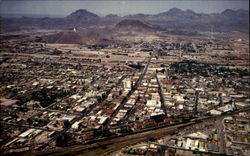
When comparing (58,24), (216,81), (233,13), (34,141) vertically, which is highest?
(233,13)

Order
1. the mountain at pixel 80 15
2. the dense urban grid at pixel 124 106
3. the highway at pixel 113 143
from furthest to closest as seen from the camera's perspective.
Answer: the mountain at pixel 80 15
the dense urban grid at pixel 124 106
the highway at pixel 113 143

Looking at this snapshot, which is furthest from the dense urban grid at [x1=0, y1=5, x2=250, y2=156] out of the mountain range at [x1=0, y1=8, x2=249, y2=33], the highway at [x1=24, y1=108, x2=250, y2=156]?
the mountain range at [x1=0, y1=8, x2=249, y2=33]

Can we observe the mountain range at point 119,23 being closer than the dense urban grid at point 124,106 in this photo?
No

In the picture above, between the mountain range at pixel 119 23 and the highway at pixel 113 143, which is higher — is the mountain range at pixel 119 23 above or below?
above

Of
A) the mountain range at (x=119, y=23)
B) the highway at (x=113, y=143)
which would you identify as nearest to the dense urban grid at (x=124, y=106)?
the highway at (x=113, y=143)

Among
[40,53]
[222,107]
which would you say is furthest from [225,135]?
[40,53]

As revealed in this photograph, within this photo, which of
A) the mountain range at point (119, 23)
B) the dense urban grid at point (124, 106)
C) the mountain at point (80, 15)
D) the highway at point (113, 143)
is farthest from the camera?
the mountain at point (80, 15)

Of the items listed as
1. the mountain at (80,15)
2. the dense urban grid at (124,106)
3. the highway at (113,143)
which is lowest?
the highway at (113,143)

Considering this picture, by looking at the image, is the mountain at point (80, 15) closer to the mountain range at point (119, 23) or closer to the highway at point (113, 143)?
the mountain range at point (119, 23)

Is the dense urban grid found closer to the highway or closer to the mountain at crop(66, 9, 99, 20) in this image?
the highway

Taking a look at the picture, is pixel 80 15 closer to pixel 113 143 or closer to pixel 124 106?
pixel 124 106

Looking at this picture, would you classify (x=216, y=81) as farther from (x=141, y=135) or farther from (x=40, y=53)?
(x=40, y=53)
